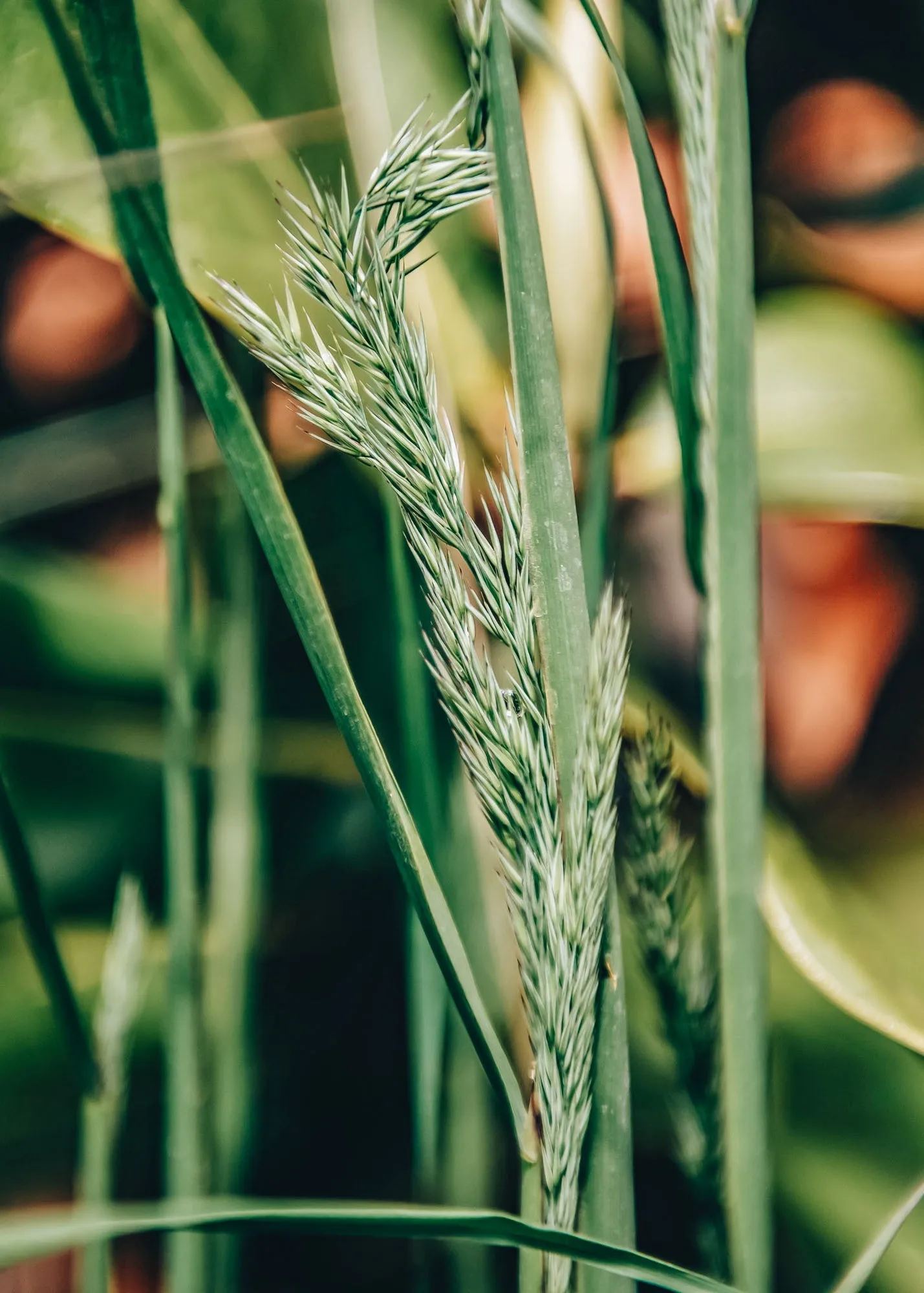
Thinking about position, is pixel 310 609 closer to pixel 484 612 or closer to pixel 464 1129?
pixel 484 612

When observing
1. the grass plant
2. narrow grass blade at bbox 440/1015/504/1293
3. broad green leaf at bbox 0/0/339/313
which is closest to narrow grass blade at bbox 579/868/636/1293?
the grass plant

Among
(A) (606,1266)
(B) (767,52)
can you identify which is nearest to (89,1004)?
(A) (606,1266)

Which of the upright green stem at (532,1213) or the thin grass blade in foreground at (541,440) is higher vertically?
the thin grass blade in foreground at (541,440)

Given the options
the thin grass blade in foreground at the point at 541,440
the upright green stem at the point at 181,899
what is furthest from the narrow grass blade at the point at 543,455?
the upright green stem at the point at 181,899

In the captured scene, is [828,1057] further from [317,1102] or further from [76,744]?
[76,744]

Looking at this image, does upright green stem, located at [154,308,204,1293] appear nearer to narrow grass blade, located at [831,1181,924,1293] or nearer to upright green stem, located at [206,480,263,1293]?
upright green stem, located at [206,480,263,1293]

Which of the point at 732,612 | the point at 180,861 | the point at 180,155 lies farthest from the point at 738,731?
the point at 180,155

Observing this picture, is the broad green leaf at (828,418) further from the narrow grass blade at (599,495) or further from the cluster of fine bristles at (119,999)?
the cluster of fine bristles at (119,999)
